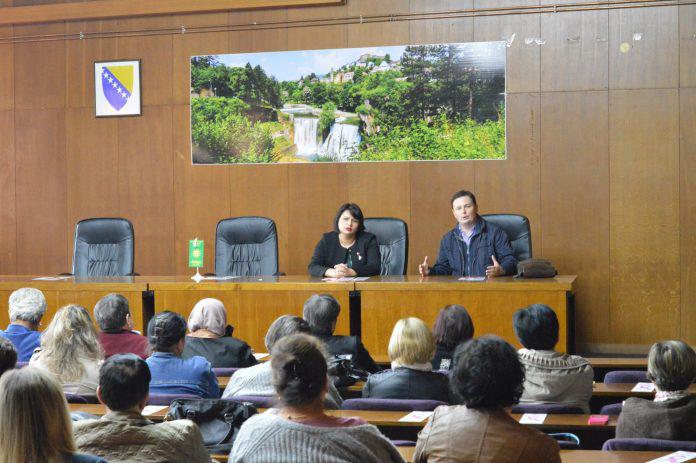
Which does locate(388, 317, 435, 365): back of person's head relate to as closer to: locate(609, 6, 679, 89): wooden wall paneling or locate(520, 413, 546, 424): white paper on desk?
locate(520, 413, 546, 424): white paper on desk

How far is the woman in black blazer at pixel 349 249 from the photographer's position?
22.4 ft

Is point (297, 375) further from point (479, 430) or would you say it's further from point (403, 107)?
point (403, 107)

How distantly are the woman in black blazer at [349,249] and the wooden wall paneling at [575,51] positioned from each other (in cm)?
228

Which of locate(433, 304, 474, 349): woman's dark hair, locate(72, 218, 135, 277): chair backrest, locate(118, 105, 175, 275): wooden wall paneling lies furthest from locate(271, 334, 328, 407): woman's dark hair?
locate(118, 105, 175, 275): wooden wall paneling

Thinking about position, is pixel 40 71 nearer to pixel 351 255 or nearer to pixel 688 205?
pixel 351 255

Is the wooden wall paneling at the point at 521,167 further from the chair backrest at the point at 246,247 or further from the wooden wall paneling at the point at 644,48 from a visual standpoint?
the chair backrest at the point at 246,247

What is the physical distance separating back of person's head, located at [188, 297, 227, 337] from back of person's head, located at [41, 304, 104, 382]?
675 mm

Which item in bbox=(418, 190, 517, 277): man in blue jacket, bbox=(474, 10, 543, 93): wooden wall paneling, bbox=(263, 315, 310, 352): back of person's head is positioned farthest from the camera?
bbox=(474, 10, 543, 93): wooden wall paneling

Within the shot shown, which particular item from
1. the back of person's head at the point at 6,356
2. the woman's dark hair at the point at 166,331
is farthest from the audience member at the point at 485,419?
the woman's dark hair at the point at 166,331

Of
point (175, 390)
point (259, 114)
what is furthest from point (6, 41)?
point (175, 390)

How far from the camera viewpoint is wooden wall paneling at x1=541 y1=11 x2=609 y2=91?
25.5 feet

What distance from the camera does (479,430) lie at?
8.17ft

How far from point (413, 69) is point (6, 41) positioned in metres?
4.27

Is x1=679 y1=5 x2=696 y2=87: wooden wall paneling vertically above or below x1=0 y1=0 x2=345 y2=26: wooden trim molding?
below
